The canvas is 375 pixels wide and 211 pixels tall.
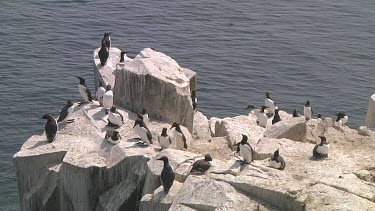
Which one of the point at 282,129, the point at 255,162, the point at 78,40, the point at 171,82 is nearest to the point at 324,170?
the point at 255,162

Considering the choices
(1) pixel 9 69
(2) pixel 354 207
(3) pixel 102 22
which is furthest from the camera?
(3) pixel 102 22

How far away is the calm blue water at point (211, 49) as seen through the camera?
36000mm

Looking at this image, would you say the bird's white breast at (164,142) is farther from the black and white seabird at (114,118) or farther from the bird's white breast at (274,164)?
the bird's white breast at (274,164)

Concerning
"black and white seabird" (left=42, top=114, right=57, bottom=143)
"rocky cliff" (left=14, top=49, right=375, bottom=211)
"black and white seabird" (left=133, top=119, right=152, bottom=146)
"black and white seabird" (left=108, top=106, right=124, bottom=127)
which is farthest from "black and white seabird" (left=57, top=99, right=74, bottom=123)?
"black and white seabird" (left=133, top=119, right=152, bottom=146)

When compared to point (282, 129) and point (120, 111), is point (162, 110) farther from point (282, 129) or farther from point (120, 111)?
point (282, 129)

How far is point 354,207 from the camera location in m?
16.7

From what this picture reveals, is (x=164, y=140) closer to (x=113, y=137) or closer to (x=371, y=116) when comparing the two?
(x=113, y=137)

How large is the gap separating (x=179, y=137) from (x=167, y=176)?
16.5ft

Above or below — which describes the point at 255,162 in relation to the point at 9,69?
above

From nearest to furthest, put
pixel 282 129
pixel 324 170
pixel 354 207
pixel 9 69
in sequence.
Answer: pixel 354 207, pixel 324 170, pixel 282 129, pixel 9 69

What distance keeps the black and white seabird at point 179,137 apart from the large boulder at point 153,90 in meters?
1.75

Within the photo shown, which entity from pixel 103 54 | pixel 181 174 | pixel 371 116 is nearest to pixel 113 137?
pixel 181 174

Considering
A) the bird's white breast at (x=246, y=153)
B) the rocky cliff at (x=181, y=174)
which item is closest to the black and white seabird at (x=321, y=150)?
the rocky cliff at (x=181, y=174)

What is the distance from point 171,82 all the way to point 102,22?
2386cm
